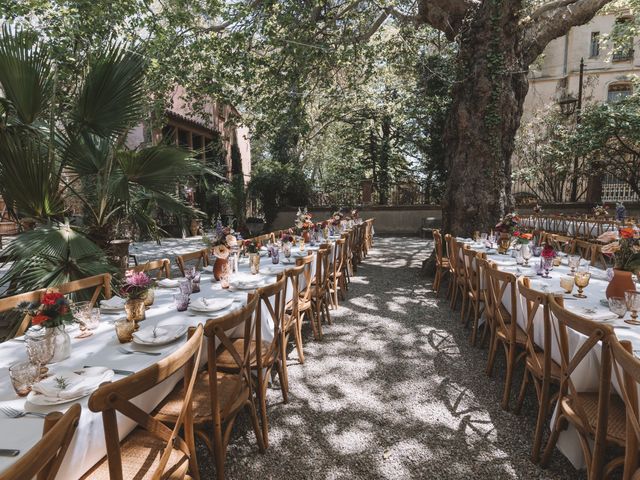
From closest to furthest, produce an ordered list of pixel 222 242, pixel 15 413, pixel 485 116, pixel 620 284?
pixel 15 413, pixel 620 284, pixel 222 242, pixel 485 116

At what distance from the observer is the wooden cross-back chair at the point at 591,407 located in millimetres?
1525

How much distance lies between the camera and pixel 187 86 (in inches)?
274

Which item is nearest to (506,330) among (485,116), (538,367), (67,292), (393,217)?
(538,367)

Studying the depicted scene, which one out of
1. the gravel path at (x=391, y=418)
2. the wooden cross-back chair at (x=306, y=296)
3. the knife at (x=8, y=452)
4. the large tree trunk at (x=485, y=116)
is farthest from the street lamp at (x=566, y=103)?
the knife at (x=8, y=452)

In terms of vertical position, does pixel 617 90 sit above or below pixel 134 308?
above

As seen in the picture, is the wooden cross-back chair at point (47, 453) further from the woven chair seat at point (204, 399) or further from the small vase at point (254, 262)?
the small vase at point (254, 262)

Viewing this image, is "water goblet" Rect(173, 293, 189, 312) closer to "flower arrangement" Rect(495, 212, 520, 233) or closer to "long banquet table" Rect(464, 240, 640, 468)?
"long banquet table" Rect(464, 240, 640, 468)

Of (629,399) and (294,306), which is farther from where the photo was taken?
(294,306)

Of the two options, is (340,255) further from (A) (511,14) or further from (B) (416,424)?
(A) (511,14)

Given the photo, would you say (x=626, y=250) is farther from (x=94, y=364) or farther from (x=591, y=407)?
(x=94, y=364)

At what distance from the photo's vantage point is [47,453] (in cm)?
81

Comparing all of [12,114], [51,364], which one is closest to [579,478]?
[51,364]

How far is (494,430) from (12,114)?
455cm

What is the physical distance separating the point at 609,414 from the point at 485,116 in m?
5.26
